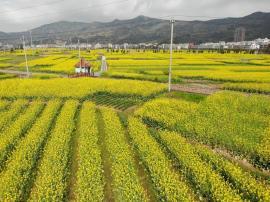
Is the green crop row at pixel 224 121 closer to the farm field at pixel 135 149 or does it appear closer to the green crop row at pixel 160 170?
the farm field at pixel 135 149

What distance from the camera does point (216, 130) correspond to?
66.4 ft

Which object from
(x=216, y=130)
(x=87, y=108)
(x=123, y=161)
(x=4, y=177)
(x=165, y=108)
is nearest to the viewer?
(x=4, y=177)

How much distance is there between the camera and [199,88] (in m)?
37.4

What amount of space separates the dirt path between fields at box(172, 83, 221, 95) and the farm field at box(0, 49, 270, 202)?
231 cm

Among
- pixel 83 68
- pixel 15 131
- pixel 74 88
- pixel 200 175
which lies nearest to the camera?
pixel 200 175

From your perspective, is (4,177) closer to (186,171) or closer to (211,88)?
(186,171)

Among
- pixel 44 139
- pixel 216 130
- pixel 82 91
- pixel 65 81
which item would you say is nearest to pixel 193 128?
pixel 216 130

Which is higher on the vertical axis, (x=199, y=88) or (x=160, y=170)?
(x=199, y=88)

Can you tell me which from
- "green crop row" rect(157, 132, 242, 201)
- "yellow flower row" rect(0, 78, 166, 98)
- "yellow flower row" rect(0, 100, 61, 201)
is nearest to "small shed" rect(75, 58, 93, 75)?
"yellow flower row" rect(0, 78, 166, 98)

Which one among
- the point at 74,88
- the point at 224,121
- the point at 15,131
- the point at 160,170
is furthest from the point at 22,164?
the point at 74,88

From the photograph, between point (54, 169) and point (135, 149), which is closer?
point (54, 169)

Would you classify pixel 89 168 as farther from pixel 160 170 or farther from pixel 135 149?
pixel 135 149

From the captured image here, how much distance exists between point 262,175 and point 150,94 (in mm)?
19470

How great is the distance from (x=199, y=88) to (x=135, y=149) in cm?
2091
